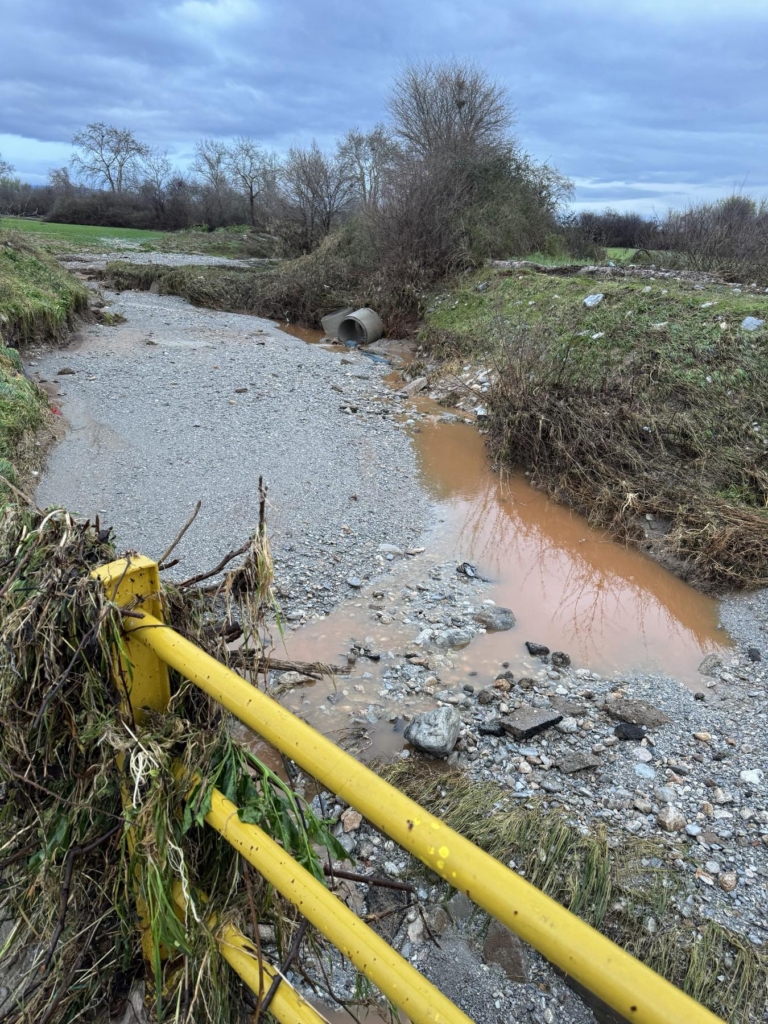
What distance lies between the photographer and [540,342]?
811 cm

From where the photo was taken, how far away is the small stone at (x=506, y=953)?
7.34 ft

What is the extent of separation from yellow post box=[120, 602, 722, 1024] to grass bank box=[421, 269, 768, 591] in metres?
4.83

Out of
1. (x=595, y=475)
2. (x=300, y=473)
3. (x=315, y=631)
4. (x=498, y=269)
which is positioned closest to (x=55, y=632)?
(x=315, y=631)

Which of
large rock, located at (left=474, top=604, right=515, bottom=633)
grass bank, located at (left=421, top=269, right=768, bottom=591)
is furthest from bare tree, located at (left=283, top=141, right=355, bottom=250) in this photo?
large rock, located at (left=474, top=604, right=515, bottom=633)

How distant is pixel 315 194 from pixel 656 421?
16.5m

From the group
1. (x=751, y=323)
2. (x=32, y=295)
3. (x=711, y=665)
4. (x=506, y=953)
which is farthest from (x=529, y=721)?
(x=32, y=295)

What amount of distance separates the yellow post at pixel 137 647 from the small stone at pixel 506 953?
1647 mm

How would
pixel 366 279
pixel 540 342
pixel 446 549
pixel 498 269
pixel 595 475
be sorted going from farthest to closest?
pixel 366 279 → pixel 498 269 → pixel 540 342 → pixel 595 475 → pixel 446 549

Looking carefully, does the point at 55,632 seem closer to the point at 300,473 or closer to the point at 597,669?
the point at 597,669

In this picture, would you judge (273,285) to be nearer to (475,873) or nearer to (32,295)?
(32,295)

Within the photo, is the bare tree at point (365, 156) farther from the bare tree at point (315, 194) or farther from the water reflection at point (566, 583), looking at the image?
the water reflection at point (566, 583)

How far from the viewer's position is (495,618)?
449 centimetres

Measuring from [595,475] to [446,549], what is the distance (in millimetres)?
1998

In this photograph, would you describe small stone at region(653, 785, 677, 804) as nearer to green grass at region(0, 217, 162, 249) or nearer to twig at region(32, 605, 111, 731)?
twig at region(32, 605, 111, 731)
